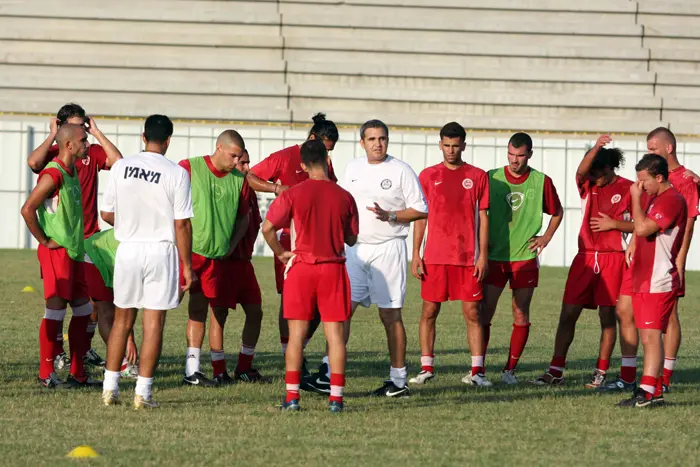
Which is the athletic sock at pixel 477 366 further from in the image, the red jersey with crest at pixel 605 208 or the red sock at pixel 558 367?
the red jersey with crest at pixel 605 208

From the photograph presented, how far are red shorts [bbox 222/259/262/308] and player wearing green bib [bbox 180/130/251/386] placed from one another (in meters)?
0.03

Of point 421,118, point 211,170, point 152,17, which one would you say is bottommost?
point 211,170

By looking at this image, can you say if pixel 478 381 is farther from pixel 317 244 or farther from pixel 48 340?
pixel 48 340

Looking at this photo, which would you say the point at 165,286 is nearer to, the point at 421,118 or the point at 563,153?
the point at 563,153

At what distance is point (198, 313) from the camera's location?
10.1 m

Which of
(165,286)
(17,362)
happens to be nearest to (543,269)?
(17,362)

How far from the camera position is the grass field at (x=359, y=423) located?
698 centimetres

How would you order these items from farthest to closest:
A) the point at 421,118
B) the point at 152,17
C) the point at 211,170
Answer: the point at 152,17 < the point at 421,118 < the point at 211,170

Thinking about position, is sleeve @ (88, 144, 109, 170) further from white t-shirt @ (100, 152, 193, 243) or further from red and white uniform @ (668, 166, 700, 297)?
red and white uniform @ (668, 166, 700, 297)

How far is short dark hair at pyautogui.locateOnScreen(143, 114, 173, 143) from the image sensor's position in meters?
8.55

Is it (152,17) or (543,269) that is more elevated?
(152,17)

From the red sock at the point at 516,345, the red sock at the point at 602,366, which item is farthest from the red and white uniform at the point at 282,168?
the red sock at the point at 602,366

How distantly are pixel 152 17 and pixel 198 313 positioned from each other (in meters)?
22.1

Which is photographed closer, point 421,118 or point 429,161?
point 429,161
